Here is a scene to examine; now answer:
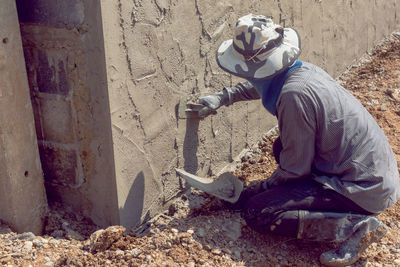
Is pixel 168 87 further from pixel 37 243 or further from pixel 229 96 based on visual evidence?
pixel 37 243

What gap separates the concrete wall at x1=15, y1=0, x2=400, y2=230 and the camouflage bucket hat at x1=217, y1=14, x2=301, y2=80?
43cm

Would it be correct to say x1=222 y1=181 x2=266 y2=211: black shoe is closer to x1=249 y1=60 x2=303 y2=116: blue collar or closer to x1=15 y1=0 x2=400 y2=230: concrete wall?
x1=15 y1=0 x2=400 y2=230: concrete wall

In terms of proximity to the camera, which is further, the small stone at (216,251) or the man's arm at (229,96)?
the man's arm at (229,96)

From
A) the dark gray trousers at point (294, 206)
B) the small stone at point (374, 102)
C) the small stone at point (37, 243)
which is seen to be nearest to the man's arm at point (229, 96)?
the dark gray trousers at point (294, 206)

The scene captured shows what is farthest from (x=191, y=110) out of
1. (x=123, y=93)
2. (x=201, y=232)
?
(x=201, y=232)

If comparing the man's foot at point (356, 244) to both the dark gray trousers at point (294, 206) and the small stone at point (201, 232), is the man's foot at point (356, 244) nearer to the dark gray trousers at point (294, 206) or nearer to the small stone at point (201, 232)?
the dark gray trousers at point (294, 206)

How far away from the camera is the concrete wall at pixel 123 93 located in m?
2.41

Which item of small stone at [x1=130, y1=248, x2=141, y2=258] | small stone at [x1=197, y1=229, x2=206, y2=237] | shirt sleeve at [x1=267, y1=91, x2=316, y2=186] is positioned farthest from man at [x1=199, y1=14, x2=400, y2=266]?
small stone at [x1=130, y1=248, x2=141, y2=258]

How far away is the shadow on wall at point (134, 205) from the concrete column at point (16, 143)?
1.48 ft

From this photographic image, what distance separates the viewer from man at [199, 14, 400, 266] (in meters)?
2.47

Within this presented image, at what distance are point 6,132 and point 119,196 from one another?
2.15ft

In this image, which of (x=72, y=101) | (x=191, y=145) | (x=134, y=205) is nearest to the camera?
(x=72, y=101)

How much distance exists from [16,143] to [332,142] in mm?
1588

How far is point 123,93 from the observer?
2494 mm
